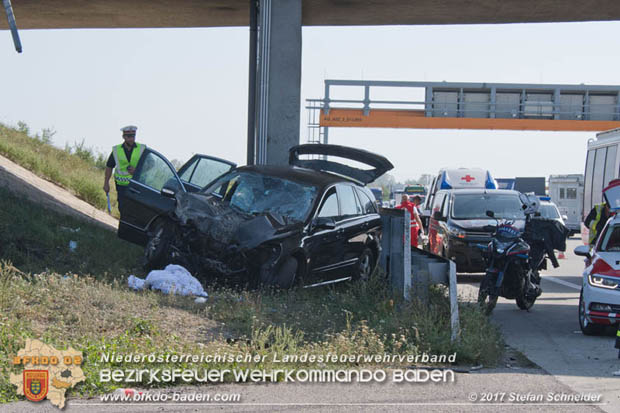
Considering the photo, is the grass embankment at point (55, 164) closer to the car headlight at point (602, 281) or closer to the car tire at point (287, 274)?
the car tire at point (287, 274)

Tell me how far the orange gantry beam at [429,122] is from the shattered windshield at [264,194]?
20.8m

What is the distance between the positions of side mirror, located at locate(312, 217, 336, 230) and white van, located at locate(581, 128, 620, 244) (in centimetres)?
884

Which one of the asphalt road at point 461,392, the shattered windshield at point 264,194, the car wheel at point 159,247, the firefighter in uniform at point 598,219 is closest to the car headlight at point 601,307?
the asphalt road at point 461,392

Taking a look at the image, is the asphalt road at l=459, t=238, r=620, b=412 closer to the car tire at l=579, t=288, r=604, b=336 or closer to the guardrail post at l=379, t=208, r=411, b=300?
the car tire at l=579, t=288, r=604, b=336

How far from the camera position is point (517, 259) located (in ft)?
38.3

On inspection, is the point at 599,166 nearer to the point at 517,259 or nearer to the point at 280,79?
the point at 280,79

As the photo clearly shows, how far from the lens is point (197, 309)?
919 cm

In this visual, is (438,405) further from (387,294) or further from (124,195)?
(124,195)

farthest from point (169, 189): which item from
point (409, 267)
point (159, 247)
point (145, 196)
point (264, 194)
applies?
point (409, 267)

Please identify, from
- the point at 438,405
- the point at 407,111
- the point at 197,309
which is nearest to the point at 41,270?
the point at 197,309

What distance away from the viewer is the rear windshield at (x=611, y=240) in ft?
35.9

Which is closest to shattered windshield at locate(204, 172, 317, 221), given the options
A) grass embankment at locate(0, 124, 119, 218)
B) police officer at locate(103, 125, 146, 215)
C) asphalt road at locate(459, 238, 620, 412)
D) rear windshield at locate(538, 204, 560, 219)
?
police officer at locate(103, 125, 146, 215)

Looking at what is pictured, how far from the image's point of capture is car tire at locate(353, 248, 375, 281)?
478 inches

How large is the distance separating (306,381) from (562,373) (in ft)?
8.48
